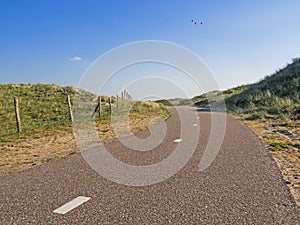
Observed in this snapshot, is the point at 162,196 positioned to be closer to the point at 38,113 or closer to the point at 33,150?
the point at 33,150

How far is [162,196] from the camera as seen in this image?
163 inches

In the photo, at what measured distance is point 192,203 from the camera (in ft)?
12.5

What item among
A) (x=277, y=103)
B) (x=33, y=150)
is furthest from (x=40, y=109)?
(x=277, y=103)

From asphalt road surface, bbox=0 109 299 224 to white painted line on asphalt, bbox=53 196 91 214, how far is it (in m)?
0.07

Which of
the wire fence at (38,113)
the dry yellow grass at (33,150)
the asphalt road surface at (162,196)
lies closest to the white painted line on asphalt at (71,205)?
the asphalt road surface at (162,196)

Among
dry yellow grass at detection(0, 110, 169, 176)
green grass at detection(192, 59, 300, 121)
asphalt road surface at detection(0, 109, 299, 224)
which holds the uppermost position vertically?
green grass at detection(192, 59, 300, 121)

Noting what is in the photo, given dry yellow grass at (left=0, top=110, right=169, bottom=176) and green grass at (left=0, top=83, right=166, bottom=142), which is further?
green grass at (left=0, top=83, right=166, bottom=142)

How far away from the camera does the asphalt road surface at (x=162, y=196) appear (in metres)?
3.42

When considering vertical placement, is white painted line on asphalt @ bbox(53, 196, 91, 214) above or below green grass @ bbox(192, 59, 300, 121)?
below

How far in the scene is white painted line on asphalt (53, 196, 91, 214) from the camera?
3738 mm

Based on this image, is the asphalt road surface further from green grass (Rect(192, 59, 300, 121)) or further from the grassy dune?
green grass (Rect(192, 59, 300, 121))

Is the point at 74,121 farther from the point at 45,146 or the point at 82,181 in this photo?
the point at 82,181

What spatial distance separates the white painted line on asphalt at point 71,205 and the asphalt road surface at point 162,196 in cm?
7

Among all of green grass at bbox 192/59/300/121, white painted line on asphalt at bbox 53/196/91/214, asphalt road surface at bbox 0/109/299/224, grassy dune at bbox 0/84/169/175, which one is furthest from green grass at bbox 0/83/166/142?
green grass at bbox 192/59/300/121
